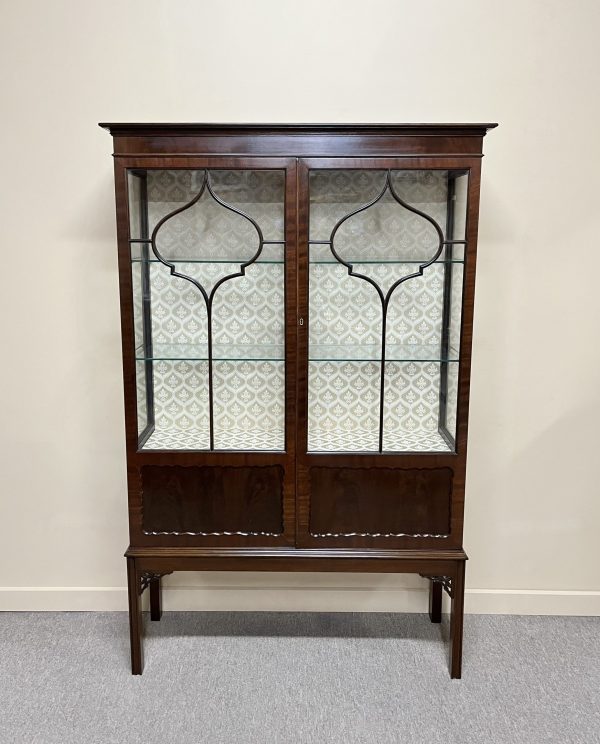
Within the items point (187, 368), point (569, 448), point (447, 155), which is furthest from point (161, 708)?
point (447, 155)

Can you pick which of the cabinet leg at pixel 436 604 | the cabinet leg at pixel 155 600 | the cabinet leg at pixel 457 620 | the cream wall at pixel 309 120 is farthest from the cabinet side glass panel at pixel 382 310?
the cabinet leg at pixel 155 600

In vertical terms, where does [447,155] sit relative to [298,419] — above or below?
above

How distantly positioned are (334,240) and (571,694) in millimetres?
1444

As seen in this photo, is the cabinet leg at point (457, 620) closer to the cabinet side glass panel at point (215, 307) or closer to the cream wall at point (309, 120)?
the cream wall at point (309, 120)

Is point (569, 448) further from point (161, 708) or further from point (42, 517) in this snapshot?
point (42, 517)

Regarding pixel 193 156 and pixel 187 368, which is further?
pixel 187 368

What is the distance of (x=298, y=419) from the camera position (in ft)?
6.18

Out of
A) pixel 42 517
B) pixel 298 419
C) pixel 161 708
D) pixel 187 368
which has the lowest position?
pixel 161 708

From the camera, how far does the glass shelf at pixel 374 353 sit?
76.4 inches

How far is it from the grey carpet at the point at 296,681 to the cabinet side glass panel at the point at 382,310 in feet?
2.22

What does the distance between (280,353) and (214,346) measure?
0.20m

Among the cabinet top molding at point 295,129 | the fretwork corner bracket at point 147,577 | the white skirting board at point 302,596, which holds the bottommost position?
the white skirting board at point 302,596

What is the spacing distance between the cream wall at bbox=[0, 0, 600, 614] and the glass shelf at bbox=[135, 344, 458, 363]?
0.28 meters

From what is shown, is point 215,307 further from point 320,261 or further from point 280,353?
point 320,261
